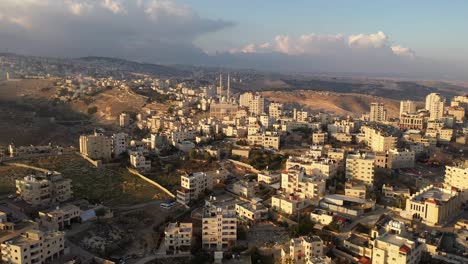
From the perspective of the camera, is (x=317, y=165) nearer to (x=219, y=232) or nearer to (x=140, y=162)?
(x=219, y=232)

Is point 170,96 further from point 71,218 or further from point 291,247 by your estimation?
point 291,247

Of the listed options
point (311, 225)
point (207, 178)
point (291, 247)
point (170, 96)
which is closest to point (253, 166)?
point (207, 178)

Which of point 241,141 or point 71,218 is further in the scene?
point 241,141

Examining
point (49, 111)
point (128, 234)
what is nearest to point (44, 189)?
point (128, 234)

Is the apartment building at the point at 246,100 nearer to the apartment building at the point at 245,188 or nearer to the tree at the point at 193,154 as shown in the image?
the tree at the point at 193,154

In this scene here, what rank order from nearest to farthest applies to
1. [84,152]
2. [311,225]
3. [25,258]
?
[25,258] → [311,225] → [84,152]

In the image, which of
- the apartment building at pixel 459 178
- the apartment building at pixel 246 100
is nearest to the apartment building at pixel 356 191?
the apartment building at pixel 459 178
